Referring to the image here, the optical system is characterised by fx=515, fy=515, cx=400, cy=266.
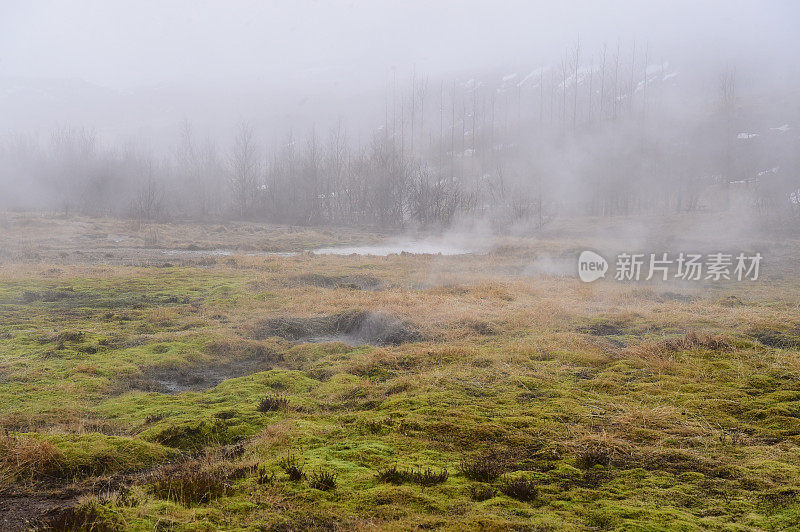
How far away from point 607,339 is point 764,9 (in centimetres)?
13914

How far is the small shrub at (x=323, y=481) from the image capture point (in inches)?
185

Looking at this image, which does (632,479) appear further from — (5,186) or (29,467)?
(5,186)

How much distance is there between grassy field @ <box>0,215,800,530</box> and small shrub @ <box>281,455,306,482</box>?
31 mm

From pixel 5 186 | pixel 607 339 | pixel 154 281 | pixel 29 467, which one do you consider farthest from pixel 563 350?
pixel 5 186

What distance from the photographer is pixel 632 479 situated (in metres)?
4.88

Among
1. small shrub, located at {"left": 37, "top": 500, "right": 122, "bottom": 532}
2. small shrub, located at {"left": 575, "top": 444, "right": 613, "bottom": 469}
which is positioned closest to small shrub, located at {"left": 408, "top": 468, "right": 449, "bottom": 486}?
small shrub, located at {"left": 575, "top": 444, "right": 613, "bottom": 469}

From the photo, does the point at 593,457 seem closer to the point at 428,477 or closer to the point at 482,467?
the point at 482,467

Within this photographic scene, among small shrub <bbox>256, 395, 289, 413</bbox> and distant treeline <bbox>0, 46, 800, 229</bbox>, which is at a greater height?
distant treeline <bbox>0, 46, 800, 229</bbox>

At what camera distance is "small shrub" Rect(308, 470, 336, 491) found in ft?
15.4

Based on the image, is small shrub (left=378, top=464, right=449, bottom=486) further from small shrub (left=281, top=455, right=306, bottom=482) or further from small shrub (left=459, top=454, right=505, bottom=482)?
small shrub (left=281, top=455, right=306, bottom=482)

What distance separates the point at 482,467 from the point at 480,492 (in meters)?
0.56

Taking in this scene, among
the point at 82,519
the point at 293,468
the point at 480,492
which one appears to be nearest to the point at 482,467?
the point at 480,492

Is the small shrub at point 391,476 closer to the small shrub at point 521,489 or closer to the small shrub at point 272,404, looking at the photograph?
the small shrub at point 521,489

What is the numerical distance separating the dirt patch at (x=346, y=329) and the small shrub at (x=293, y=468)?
7.04 meters
